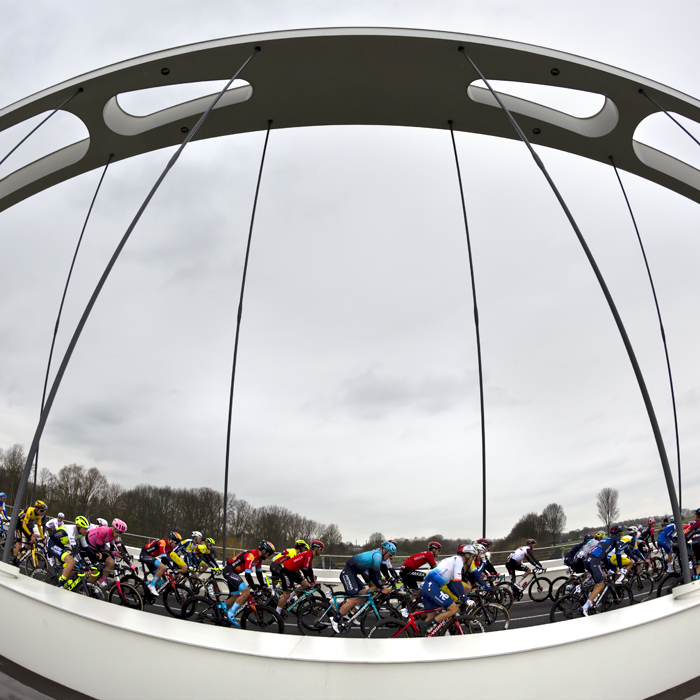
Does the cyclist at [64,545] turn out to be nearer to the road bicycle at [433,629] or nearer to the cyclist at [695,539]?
the road bicycle at [433,629]

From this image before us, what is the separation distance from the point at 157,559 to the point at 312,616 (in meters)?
3.27

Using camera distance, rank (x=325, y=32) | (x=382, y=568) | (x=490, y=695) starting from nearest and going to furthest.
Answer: (x=490, y=695) → (x=382, y=568) → (x=325, y=32)

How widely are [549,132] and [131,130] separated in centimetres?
960

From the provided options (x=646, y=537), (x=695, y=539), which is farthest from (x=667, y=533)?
(x=695, y=539)

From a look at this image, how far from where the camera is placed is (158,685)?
480 cm

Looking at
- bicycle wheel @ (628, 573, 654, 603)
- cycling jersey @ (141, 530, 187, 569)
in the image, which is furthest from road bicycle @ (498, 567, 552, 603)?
cycling jersey @ (141, 530, 187, 569)

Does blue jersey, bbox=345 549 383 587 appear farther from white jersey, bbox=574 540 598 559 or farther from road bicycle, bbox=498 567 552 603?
road bicycle, bbox=498 567 552 603

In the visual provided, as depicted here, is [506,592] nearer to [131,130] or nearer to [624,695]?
[624,695]

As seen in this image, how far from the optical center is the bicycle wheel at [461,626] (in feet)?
24.0

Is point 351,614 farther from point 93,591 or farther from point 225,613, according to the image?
point 93,591

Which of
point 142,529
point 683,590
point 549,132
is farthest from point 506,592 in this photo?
point 142,529

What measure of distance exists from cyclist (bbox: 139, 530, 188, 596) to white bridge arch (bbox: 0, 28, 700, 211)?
8849 mm

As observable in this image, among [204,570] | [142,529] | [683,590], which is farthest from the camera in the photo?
[142,529]

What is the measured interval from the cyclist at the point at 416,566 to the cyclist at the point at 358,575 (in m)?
0.40
